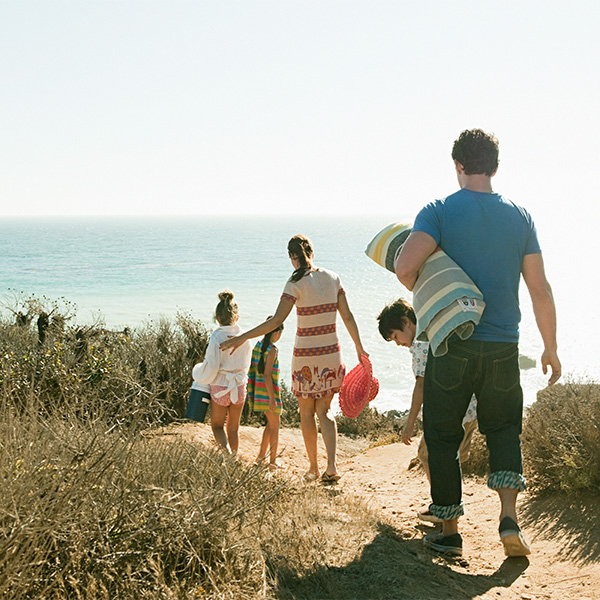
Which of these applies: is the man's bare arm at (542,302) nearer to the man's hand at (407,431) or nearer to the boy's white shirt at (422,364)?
the boy's white shirt at (422,364)

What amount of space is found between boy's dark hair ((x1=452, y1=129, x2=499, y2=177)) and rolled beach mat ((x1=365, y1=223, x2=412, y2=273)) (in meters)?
0.53

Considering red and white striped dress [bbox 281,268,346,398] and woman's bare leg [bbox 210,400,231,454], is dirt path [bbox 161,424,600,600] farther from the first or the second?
woman's bare leg [bbox 210,400,231,454]

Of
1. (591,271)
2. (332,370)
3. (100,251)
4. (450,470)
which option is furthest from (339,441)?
(100,251)

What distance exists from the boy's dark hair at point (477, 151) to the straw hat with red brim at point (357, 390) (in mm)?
2959

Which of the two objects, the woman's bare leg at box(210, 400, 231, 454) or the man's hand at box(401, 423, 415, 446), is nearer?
the man's hand at box(401, 423, 415, 446)

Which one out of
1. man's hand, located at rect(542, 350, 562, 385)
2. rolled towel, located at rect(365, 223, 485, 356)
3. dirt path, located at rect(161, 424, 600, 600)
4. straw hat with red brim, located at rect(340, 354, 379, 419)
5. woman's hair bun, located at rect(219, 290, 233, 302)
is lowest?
dirt path, located at rect(161, 424, 600, 600)

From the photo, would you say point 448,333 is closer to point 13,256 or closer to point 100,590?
point 100,590

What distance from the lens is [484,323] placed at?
4.15 meters

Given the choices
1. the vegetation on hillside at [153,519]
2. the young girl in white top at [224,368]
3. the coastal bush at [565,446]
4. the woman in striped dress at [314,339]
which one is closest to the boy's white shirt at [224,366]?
the young girl in white top at [224,368]

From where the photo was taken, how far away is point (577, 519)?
506cm

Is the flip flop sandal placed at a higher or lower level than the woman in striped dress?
lower

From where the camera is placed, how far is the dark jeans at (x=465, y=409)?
4137 mm

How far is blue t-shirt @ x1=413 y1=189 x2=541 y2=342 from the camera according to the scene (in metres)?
4.16

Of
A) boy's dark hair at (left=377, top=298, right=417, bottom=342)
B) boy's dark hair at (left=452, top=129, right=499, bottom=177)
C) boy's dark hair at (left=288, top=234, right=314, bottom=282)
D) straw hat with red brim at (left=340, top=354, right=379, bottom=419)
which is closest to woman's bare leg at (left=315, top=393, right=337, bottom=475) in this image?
straw hat with red brim at (left=340, top=354, right=379, bottom=419)
